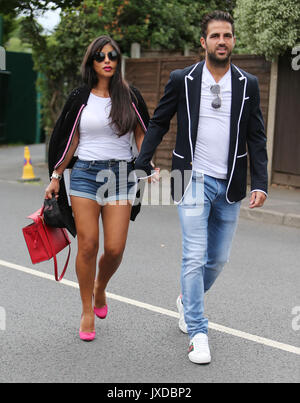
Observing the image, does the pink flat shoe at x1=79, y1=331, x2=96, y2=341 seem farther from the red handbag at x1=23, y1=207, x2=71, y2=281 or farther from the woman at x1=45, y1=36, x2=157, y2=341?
the red handbag at x1=23, y1=207, x2=71, y2=281

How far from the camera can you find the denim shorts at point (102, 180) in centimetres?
422

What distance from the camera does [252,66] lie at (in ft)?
39.1

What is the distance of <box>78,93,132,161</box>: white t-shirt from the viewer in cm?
422

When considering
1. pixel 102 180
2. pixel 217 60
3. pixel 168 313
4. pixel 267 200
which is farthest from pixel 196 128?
pixel 267 200

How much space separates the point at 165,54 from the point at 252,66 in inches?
118

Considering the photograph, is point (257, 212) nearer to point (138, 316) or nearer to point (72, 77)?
point (138, 316)

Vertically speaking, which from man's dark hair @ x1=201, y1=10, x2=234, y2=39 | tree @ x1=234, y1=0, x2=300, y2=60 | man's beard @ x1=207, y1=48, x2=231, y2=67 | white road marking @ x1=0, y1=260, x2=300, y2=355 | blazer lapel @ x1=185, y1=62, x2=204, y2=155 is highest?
tree @ x1=234, y1=0, x2=300, y2=60

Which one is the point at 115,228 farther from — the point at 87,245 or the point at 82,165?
the point at 82,165

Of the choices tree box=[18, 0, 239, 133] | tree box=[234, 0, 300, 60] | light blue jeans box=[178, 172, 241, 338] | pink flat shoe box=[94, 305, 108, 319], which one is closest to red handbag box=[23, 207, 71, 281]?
pink flat shoe box=[94, 305, 108, 319]

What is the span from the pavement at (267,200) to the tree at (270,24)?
93.5 inches

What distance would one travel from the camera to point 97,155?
424cm

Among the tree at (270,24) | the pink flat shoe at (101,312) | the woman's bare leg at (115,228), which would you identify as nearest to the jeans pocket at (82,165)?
the woman's bare leg at (115,228)

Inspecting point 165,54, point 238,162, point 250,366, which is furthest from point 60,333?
point 165,54

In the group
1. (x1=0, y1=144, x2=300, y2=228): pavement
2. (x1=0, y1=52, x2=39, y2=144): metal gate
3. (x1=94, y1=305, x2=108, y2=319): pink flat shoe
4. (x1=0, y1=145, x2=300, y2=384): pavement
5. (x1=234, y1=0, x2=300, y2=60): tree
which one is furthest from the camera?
(x1=0, y1=52, x2=39, y2=144): metal gate
